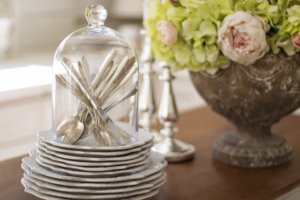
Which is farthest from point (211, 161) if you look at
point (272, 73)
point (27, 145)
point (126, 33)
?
point (126, 33)

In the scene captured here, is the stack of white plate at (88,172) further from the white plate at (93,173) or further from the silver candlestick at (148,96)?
the silver candlestick at (148,96)

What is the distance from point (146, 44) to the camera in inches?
59.0

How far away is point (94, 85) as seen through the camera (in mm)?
1112

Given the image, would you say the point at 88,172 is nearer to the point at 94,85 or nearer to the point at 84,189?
the point at 84,189

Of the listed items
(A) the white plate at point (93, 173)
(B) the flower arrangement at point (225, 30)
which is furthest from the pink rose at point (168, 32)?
(A) the white plate at point (93, 173)

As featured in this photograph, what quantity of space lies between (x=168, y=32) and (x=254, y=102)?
9.1 inches

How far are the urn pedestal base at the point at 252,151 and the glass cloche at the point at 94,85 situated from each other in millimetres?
293

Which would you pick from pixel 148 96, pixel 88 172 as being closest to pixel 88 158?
pixel 88 172

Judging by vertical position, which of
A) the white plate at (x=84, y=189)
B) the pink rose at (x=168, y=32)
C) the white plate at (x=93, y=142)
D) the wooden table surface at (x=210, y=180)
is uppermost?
the pink rose at (x=168, y=32)

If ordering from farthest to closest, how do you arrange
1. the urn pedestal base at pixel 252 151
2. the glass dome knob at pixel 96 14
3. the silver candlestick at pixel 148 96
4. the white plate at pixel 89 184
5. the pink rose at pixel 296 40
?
1. the silver candlestick at pixel 148 96
2. the urn pedestal base at pixel 252 151
3. the pink rose at pixel 296 40
4. the glass dome knob at pixel 96 14
5. the white plate at pixel 89 184

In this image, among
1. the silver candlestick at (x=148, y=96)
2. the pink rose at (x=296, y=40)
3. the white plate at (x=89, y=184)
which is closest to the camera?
the white plate at (x=89, y=184)

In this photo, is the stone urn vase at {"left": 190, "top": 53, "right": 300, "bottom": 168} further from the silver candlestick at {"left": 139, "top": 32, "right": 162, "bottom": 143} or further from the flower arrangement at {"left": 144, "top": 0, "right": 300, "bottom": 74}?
the silver candlestick at {"left": 139, "top": 32, "right": 162, "bottom": 143}

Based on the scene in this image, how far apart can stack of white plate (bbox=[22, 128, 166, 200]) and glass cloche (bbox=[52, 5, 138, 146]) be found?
0.03m

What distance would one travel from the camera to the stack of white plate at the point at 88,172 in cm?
103
